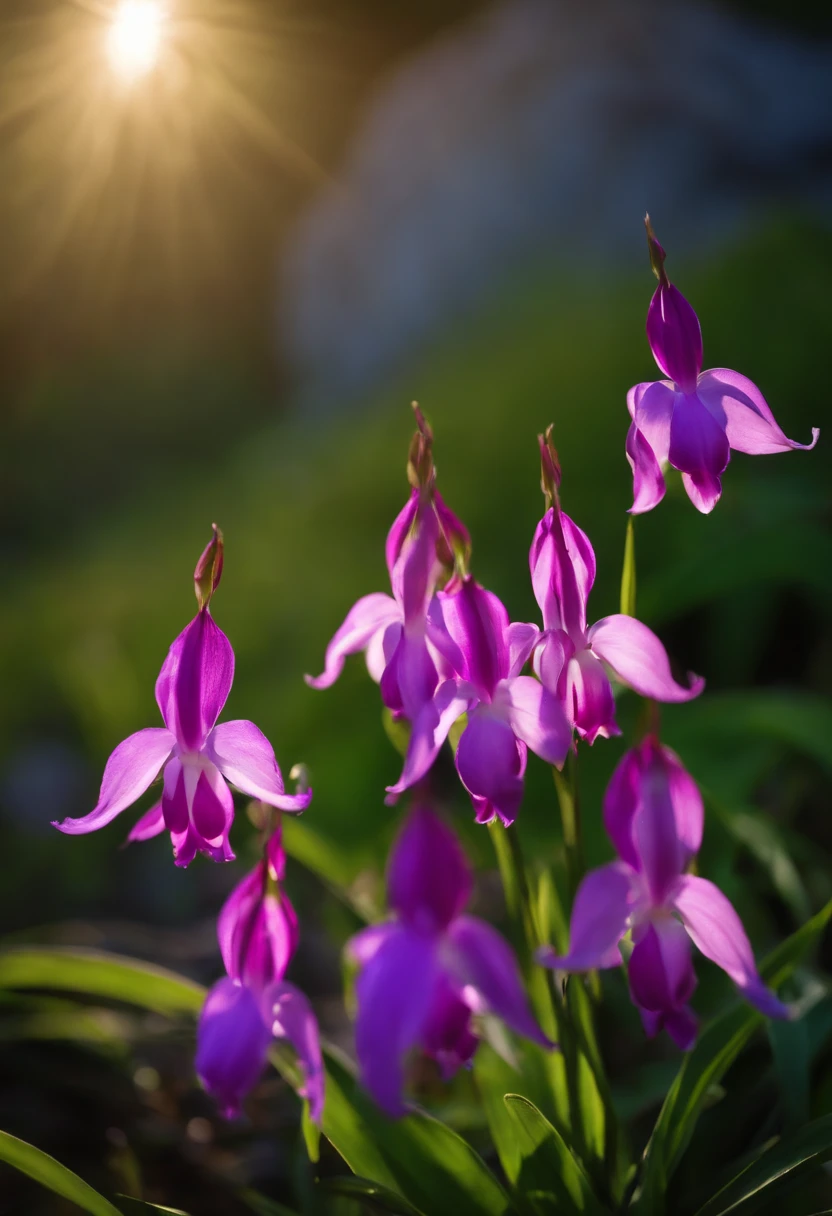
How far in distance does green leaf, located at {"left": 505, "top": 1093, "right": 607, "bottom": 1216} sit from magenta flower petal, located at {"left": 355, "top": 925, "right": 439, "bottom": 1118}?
0.75 ft

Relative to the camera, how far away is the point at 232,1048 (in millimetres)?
438

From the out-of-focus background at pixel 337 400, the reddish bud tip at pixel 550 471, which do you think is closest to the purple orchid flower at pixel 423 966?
the reddish bud tip at pixel 550 471

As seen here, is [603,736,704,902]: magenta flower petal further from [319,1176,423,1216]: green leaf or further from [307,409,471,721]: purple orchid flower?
[319,1176,423,1216]: green leaf

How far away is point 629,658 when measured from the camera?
1.53ft

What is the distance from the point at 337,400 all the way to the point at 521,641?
3.20 m

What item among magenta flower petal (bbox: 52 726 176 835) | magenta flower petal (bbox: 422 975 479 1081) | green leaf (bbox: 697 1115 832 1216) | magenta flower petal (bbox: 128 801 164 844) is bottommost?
green leaf (bbox: 697 1115 832 1216)

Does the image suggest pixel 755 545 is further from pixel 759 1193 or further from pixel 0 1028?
pixel 0 1028

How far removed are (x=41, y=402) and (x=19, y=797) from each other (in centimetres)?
260

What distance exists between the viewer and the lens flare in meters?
2.23

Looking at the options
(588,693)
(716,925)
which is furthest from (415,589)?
(716,925)

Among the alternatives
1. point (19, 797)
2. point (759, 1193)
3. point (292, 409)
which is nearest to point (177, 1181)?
point (759, 1193)

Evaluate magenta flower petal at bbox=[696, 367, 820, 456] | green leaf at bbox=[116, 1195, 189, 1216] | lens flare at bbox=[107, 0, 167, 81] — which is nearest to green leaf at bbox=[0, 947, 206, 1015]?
green leaf at bbox=[116, 1195, 189, 1216]

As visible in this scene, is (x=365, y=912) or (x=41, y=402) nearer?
(x=365, y=912)

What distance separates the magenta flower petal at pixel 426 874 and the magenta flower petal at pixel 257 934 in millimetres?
117
